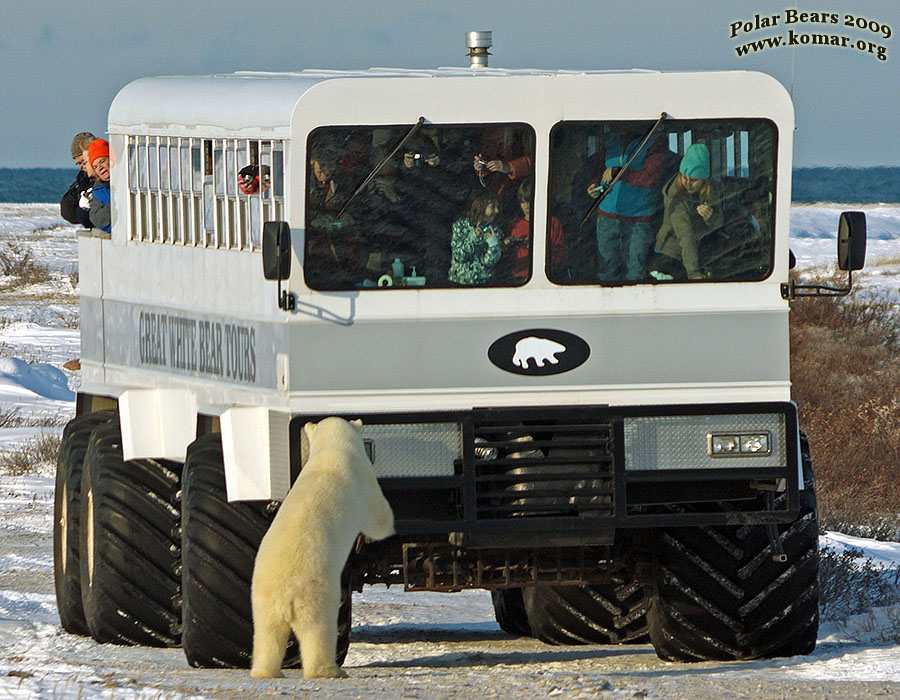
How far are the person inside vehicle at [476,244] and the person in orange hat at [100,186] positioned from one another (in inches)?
113

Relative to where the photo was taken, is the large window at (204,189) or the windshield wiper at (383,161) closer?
the windshield wiper at (383,161)

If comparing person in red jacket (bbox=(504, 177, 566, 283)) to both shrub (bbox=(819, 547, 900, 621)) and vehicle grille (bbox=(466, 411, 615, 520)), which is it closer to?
vehicle grille (bbox=(466, 411, 615, 520))

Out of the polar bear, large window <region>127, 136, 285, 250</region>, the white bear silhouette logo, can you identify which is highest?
large window <region>127, 136, 285, 250</region>

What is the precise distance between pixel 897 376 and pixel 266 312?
15.5m

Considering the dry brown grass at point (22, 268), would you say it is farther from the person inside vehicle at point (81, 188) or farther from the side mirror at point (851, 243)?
the side mirror at point (851, 243)

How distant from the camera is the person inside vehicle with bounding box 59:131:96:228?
1127cm

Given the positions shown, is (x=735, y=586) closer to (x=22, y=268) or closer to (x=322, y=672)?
(x=322, y=672)

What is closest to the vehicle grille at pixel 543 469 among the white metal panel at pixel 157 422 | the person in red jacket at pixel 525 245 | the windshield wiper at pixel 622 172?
the person in red jacket at pixel 525 245

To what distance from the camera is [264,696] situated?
7355 millimetres

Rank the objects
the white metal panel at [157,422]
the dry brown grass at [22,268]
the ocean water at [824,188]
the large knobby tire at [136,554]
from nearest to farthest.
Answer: the white metal panel at [157,422] < the large knobby tire at [136,554] < the dry brown grass at [22,268] < the ocean water at [824,188]

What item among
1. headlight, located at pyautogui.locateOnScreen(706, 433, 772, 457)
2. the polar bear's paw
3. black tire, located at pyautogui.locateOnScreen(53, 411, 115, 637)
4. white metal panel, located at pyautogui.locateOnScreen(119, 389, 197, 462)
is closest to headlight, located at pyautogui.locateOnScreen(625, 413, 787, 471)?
headlight, located at pyautogui.locateOnScreen(706, 433, 772, 457)

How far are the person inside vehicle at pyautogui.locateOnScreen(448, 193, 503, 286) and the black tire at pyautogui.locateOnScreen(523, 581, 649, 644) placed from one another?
7.96ft

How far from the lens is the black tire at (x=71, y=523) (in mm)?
11117

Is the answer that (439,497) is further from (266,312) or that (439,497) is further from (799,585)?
(799,585)
